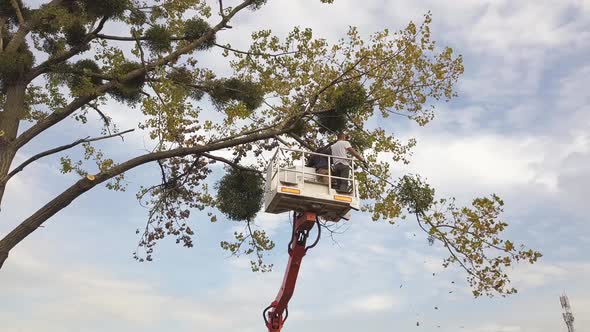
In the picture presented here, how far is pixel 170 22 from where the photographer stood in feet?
44.0

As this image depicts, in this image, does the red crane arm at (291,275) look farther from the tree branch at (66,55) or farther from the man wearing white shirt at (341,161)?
the tree branch at (66,55)

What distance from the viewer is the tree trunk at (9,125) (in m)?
10.8

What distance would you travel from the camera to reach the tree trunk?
10.8 metres

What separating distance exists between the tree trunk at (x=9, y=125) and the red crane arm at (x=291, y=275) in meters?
6.16

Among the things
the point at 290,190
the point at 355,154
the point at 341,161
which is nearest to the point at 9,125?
the point at 290,190

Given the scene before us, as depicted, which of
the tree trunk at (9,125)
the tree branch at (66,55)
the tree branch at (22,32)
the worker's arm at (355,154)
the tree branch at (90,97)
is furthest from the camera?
the tree branch at (66,55)

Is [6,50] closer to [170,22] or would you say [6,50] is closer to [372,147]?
[170,22]

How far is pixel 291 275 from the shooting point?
8.34 meters

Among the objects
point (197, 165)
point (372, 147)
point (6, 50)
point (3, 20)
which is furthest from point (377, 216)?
point (3, 20)

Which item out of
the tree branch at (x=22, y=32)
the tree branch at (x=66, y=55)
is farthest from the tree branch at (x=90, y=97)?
the tree branch at (x=22, y=32)

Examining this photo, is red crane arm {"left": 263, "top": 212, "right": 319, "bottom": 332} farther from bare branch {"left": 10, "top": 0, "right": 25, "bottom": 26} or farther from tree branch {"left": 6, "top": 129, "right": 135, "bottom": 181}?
bare branch {"left": 10, "top": 0, "right": 25, "bottom": 26}

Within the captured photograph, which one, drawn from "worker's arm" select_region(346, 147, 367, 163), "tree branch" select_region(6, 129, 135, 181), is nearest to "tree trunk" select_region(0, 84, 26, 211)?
"tree branch" select_region(6, 129, 135, 181)

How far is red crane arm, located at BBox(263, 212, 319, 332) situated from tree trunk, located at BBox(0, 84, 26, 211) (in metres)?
6.16

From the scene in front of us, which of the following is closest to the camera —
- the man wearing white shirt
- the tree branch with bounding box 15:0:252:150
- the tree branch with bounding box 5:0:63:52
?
the man wearing white shirt
